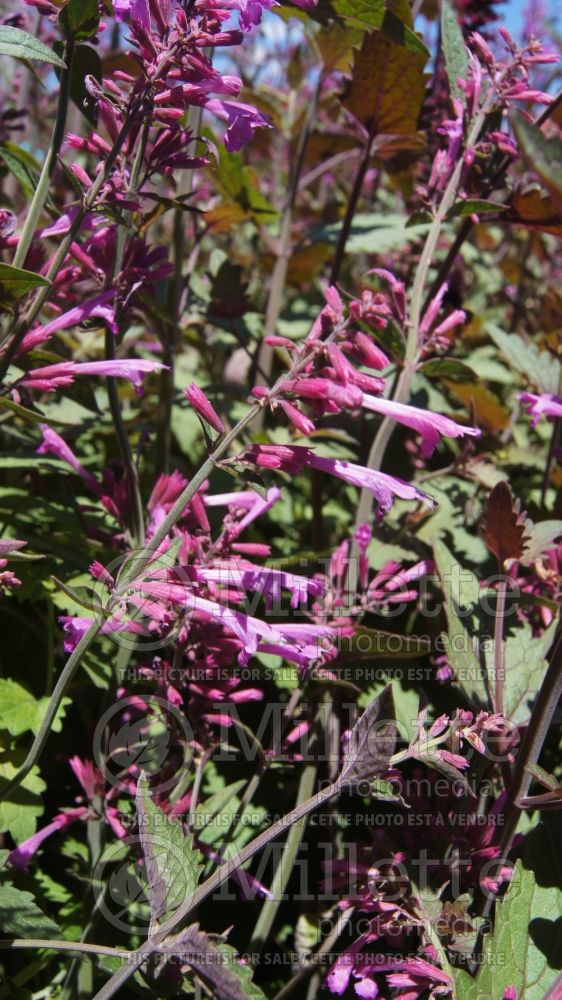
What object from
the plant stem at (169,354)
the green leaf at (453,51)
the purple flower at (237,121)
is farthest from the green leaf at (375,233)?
the purple flower at (237,121)

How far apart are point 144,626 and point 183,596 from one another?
187 millimetres

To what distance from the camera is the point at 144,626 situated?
120 centimetres

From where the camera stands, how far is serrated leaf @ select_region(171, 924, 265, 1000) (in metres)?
0.82

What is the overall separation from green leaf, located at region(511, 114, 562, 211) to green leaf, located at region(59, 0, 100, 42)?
1.87 feet

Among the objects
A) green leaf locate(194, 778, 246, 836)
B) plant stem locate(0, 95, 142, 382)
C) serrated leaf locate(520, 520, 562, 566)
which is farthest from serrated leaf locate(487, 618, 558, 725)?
plant stem locate(0, 95, 142, 382)

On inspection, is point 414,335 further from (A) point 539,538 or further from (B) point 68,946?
(B) point 68,946

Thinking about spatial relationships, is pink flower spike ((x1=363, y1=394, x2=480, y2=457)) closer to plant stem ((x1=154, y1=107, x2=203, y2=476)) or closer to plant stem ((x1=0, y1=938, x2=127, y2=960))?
plant stem ((x1=154, y1=107, x2=203, y2=476))

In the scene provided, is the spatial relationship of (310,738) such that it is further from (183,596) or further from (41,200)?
(41,200)

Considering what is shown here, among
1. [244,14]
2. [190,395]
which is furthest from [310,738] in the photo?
[244,14]

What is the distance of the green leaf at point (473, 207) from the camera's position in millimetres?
1311

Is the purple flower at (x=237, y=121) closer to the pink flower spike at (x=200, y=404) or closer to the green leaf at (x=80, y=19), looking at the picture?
the green leaf at (x=80, y=19)

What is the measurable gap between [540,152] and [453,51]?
84 cm

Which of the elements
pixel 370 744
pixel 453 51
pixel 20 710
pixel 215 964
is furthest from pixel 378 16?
pixel 215 964

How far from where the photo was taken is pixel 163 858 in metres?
0.96
